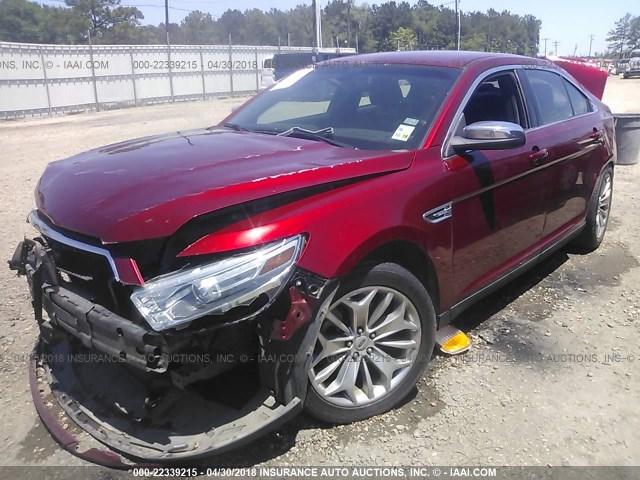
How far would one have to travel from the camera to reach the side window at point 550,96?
3.96 m

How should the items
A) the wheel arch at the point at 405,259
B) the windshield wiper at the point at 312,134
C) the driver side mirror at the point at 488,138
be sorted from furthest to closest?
the windshield wiper at the point at 312,134 → the driver side mirror at the point at 488,138 → the wheel arch at the point at 405,259

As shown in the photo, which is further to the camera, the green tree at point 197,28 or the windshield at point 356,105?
the green tree at point 197,28

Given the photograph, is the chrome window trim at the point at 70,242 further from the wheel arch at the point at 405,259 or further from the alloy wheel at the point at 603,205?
the alloy wheel at the point at 603,205

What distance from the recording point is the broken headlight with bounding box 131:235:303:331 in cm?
201

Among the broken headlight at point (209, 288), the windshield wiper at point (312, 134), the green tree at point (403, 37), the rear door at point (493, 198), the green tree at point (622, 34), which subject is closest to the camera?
the broken headlight at point (209, 288)

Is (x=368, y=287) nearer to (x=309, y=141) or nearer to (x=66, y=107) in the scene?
(x=309, y=141)

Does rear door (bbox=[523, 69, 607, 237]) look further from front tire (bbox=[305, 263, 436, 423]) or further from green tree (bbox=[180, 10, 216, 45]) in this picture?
green tree (bbox=[180, 10, 216, 45])

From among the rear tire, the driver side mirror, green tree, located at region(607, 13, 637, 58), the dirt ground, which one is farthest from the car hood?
green tree, located at region(607, 13, 637, 58)

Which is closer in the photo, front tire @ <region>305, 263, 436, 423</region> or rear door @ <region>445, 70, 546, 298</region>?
front tire @ <region>305, 263, 436, 423</region>

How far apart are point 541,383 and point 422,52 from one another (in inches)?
93.0

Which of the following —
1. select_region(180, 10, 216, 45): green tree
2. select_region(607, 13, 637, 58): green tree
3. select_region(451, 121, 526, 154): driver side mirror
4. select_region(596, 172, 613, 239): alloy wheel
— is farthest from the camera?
select_region(607, 13, 637, 58): green tree

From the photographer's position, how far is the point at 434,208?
279 centimetres

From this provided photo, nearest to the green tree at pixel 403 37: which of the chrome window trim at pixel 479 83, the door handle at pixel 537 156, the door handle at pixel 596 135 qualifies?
the door handle at pixel 596 135

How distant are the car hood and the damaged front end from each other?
13 cm
